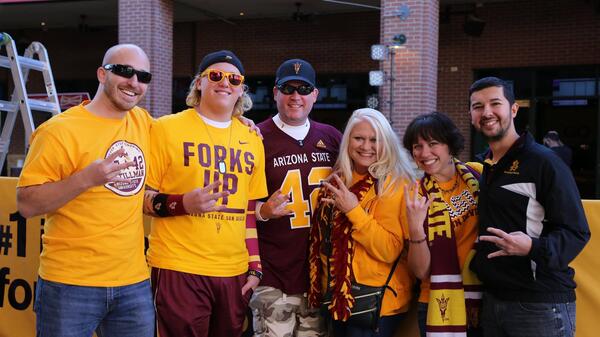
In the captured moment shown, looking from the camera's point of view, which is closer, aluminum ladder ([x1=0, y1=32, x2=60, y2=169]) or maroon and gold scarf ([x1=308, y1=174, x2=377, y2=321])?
maroon and gold scarf ([x1=308, y1=174, x2=377, y2=321])

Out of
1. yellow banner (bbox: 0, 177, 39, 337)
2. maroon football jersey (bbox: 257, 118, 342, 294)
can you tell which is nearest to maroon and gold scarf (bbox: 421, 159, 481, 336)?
maroon football jersey (bbox: 257, 118, 342, 294)

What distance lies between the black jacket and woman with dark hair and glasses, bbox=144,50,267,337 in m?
1.30

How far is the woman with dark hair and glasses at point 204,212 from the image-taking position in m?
2.96

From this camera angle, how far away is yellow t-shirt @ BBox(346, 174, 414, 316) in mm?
2960

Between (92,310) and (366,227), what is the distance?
4.66ft

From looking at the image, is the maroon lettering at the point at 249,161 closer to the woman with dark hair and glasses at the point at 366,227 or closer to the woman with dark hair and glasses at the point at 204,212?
the woman with dark hair and glasses at the point at 204,212

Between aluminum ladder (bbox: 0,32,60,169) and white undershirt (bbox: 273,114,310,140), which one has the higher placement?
aluminum ladder (bbox: 0,32,60,169)

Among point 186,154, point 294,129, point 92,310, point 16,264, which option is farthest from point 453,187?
point 16,264

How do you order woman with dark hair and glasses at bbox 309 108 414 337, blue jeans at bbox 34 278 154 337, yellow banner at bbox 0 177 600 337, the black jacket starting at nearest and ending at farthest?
the black jacket → blue jeans at bbox 34 278 154 337 → woman with dark hair and glasses at bbox 309 108 414 337 → yellow banner at bbox 0 177 600 337

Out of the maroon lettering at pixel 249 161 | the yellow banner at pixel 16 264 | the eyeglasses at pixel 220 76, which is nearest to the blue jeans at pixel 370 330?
the maroon lettering at pixel 249 161

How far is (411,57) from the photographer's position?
1188 cm

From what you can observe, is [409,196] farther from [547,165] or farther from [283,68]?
[283,68]

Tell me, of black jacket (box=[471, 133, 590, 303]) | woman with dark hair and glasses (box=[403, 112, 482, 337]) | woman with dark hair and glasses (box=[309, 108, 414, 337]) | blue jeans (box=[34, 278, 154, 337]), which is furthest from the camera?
A: woman with dark hair and glasses (box=[309, 108, 414, 337])

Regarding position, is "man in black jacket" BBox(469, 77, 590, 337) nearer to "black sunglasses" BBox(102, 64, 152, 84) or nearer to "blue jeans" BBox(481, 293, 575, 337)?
"blue jeans" BBox(481, 293, 575, 337)
